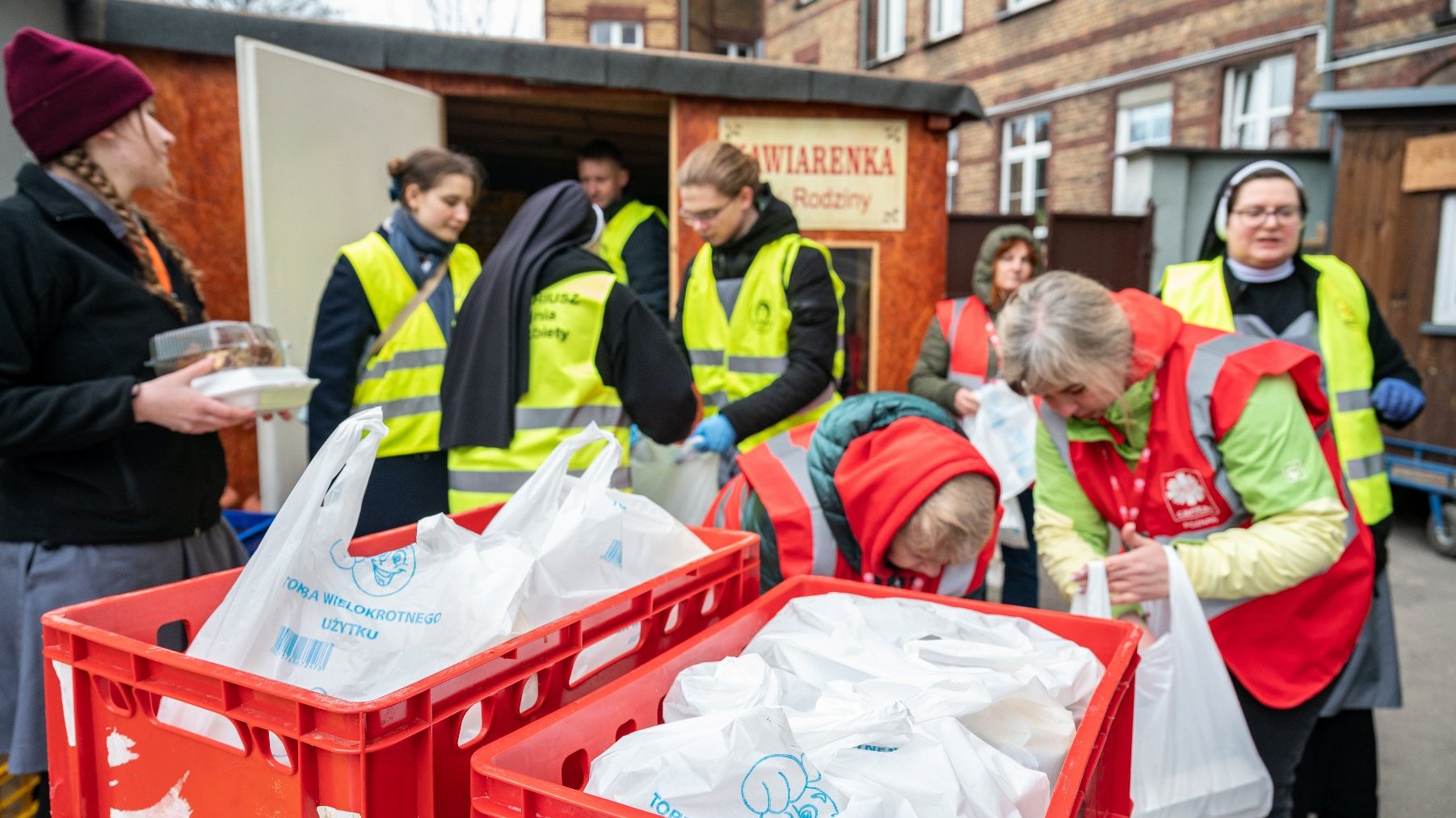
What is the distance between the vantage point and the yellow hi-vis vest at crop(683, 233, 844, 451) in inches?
124

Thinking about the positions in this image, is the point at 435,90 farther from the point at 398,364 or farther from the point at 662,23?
the point at 662,23

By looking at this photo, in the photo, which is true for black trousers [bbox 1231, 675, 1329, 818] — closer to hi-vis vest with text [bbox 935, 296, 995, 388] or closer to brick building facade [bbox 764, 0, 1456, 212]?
hi-vis vest with text [bbox 935, 296, 995, 388]

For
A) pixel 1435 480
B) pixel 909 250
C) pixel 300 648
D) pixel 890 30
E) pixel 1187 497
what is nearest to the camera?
pixel 300 648

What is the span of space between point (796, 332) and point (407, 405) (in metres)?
1.29

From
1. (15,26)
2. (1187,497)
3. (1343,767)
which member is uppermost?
(15,26)

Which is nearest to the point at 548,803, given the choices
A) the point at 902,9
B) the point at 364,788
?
the point at 364,788

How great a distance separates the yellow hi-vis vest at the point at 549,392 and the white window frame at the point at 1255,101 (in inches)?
452

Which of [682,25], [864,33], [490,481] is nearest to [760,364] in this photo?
[490,481]

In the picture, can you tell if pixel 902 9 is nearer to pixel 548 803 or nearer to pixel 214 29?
pixel 214 29

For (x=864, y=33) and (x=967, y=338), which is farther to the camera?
(x=864, y=33)

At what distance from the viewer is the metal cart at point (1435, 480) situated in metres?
5.69

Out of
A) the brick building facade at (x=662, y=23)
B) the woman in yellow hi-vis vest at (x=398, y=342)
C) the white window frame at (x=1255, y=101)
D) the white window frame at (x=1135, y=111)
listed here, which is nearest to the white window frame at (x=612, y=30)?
the brick building facade at (x=662, y=23)

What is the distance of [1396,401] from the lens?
2633 millimetres

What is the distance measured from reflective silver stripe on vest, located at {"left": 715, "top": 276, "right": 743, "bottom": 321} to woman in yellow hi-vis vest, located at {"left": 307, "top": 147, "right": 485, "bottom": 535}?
3.35 ft
